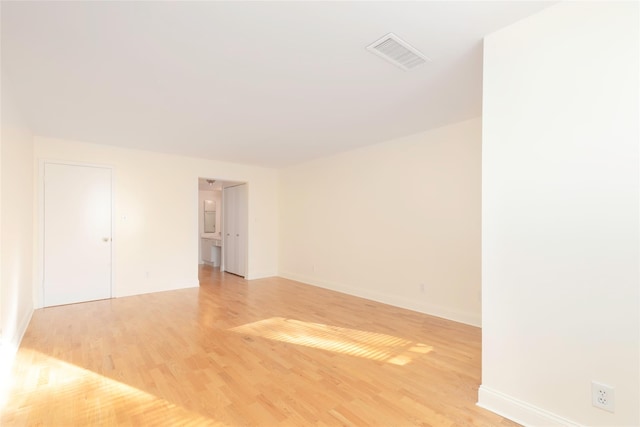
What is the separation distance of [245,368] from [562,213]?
258 centimetres

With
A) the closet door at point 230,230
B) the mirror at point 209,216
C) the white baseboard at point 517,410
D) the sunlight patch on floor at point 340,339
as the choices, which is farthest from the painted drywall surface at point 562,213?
the mirror at point 209,216

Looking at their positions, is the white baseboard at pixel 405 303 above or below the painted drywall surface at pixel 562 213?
below

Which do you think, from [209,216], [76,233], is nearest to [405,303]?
[76,233]

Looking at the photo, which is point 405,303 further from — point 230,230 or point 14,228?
point 14,228

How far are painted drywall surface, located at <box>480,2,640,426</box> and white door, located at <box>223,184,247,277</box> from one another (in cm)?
555

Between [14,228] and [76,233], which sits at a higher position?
[14,228]

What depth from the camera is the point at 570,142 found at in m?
1.70

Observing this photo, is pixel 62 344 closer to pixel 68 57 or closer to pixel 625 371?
pixel 68 57

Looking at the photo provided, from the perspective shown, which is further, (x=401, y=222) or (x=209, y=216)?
(x=209, y=216)

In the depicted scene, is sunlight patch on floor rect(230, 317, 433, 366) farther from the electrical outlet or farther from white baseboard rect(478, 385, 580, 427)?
the electrical outlet

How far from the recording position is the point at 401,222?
451cm

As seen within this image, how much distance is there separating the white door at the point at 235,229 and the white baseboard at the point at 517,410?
18.0 feet

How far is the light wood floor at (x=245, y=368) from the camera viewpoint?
1908 mm

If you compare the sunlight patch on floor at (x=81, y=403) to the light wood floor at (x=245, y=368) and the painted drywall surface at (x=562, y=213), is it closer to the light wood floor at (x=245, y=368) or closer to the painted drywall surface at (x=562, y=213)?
the light wood floor at (x=245, y=368)
